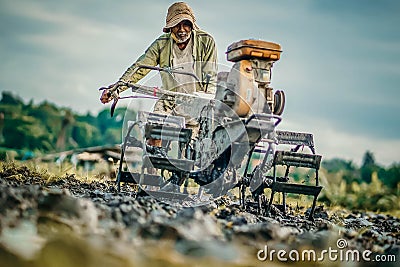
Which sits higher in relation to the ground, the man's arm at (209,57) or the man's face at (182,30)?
the man's face at (182,30)

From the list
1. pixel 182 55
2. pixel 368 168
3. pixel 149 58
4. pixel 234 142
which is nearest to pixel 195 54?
pixel 182 55

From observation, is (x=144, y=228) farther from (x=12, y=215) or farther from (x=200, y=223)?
(x=12, y=215)

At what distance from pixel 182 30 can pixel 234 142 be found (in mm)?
2955

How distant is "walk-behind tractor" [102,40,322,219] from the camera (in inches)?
272

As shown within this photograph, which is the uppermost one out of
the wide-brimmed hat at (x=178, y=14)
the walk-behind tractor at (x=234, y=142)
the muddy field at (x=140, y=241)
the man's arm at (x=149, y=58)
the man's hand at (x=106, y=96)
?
the wide-brimmed hat at (x=178, y=14)

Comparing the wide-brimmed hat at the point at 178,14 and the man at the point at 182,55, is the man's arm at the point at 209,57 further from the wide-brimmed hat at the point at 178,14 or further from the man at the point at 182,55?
the wide-brimmed hat at the point at 178,14

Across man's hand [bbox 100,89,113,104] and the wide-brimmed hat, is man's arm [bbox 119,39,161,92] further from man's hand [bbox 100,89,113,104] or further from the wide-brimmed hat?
man's hand [bbox 100,89,113,104]

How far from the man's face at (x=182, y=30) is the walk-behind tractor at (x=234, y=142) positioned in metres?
1.48

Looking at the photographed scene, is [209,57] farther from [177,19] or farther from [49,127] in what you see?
[49,127]

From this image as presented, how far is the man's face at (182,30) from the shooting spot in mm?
9242

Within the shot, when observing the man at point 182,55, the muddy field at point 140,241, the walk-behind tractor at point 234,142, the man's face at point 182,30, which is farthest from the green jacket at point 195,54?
the muddy field at point 140,241

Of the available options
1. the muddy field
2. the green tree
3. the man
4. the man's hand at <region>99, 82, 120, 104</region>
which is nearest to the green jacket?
the man

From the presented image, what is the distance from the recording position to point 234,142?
22.6 ft

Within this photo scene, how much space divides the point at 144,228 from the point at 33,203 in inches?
38.0
